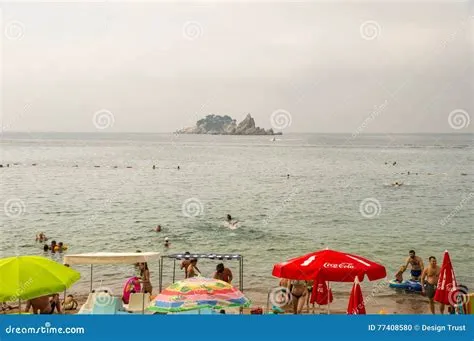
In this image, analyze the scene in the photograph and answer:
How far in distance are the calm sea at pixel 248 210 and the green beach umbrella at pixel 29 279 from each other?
8118 mm

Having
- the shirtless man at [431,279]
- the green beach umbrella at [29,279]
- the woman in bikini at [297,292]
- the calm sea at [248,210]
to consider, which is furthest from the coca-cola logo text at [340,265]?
the calm sea at [248,210]

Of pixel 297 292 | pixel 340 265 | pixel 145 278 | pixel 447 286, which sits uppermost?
pixel 340 265

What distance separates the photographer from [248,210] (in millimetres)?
48812

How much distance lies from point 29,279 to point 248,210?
3738cm

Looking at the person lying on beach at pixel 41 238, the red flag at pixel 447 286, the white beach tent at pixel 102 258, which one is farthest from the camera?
the person lying on beach at pixel 41 238

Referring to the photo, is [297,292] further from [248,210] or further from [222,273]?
[248,210]

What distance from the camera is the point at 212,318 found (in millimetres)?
9938

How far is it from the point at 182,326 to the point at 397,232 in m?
29.7

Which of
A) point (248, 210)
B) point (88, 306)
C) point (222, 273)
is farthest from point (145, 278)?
point (248, 210)

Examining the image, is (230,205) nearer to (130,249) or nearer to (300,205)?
(300,205)

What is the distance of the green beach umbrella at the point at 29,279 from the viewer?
37.7 ft

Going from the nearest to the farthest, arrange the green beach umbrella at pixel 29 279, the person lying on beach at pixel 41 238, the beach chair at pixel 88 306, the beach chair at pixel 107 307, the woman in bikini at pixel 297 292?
the green beach umbrella at pixel 29 279 → the beach chair at pixel 107 307 → the beach chair at pixel 88 306 → the woman in bikini at pixel 297 292 → the person lying on beach at pixel 41 238

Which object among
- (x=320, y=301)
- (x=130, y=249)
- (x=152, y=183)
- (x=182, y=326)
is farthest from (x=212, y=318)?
(x=152, y=183)

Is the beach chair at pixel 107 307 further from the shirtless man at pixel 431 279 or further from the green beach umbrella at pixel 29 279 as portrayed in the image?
the shirtless man at pixel 431 279
